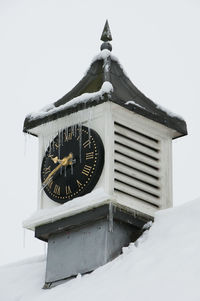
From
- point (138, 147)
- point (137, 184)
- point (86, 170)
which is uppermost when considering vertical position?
point (138, 147)

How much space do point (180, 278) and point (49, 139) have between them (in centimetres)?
639

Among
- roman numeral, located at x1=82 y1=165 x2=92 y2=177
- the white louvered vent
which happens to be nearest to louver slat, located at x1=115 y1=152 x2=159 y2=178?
the white louvered vent

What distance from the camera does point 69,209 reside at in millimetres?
24672

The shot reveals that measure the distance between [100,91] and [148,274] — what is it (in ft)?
16.1

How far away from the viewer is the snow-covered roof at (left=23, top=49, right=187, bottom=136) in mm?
25297

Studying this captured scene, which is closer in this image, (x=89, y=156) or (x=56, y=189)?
(x=89, y=156)

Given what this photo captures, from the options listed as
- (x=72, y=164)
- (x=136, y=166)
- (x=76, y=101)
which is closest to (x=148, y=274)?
(x=136, y=166)

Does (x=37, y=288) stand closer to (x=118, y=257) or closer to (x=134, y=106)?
(x=118, y=257)

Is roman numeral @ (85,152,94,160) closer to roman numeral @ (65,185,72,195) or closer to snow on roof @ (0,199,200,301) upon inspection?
roman numeral @ (65,185,72,195)

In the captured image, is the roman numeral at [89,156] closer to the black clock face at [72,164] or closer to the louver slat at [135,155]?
the black clock face at [72,164]

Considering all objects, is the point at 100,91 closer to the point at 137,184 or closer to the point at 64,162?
the point at 64,162

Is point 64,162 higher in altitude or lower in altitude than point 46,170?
higher

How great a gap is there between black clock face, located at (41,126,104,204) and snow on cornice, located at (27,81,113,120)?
0.53m

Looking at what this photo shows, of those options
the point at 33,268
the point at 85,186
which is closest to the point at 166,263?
the point at 85,186
